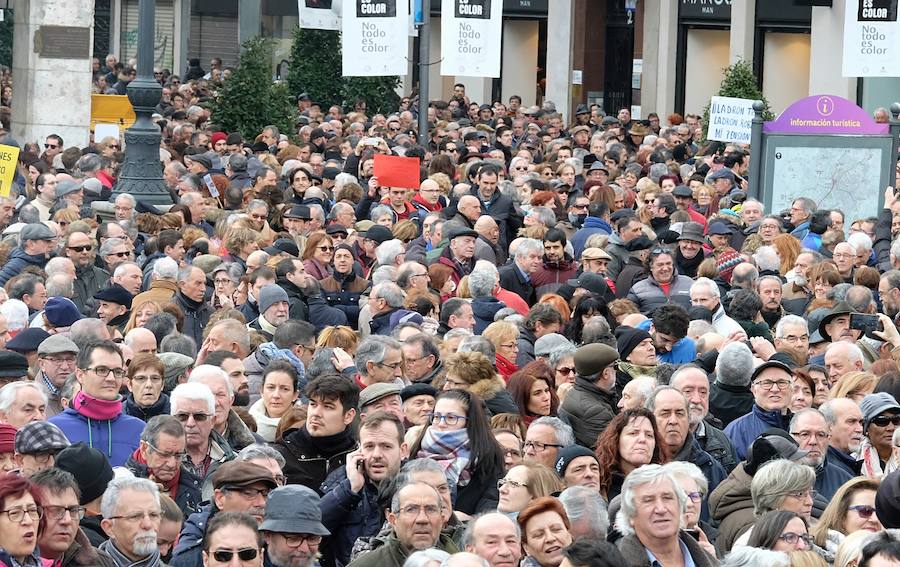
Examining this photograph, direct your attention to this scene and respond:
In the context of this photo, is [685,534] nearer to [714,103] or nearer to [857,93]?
[714,103]

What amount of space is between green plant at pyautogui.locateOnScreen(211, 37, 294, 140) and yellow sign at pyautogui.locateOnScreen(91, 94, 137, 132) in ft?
6.99

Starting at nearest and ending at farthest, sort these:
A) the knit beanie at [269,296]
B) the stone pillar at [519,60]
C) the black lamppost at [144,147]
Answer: the knit beanie at [269,296] → the black lamppost at [144,147] → the stone pillar at [519,60]

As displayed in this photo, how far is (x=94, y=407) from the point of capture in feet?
31.2

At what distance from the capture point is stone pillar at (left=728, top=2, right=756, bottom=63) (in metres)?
38.6

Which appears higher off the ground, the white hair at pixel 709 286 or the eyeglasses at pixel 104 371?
the white hair at pixel 709 286

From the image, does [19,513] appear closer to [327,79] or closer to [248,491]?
[248,491]

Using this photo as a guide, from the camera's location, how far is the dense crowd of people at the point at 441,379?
7.58 metres


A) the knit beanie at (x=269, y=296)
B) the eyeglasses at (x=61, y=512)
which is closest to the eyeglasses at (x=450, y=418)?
the eyeglasses at (x=61, y=512)

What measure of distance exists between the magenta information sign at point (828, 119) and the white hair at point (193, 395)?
12.9 meters

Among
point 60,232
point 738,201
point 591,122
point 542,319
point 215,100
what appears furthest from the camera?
point 591,122

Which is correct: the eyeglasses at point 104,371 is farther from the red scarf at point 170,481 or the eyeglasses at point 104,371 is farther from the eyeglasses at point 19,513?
the eyeglasses at point 19,513

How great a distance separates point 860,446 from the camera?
33.4 feet

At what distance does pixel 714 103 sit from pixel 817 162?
338cm

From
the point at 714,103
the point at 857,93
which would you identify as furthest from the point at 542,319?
the point at 857,93
